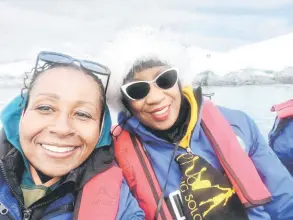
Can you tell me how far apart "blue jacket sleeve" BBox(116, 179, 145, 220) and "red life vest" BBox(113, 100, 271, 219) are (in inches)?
4.2

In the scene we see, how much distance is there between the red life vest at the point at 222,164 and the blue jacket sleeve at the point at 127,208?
11 centimetres

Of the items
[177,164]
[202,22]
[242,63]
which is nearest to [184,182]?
[177,164]

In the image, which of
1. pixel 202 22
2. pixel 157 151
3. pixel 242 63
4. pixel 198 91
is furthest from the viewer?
pixel 202 22

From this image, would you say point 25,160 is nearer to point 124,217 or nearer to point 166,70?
point 124,217

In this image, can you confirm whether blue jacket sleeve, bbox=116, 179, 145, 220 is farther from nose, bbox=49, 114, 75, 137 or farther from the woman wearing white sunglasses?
nose, bbox=49, 114, 75, 137

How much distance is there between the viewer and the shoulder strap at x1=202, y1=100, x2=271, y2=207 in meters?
1.49

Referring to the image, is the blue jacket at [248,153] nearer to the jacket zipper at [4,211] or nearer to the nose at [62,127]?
the nose at [62,127]

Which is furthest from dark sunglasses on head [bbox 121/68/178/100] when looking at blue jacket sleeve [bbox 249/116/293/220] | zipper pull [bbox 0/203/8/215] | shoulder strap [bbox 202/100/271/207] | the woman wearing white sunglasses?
zipper pull [bbox 0/203/8/215]

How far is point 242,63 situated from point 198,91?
2507 mm

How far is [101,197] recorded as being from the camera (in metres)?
1.30

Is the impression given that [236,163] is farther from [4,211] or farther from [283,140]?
[4,211]

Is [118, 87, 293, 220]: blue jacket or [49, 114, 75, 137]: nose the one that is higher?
[49, 114, 75, 137]: nose

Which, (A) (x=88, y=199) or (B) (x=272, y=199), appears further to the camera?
(B) (x=272, y=199)

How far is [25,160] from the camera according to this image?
53.2 inches
